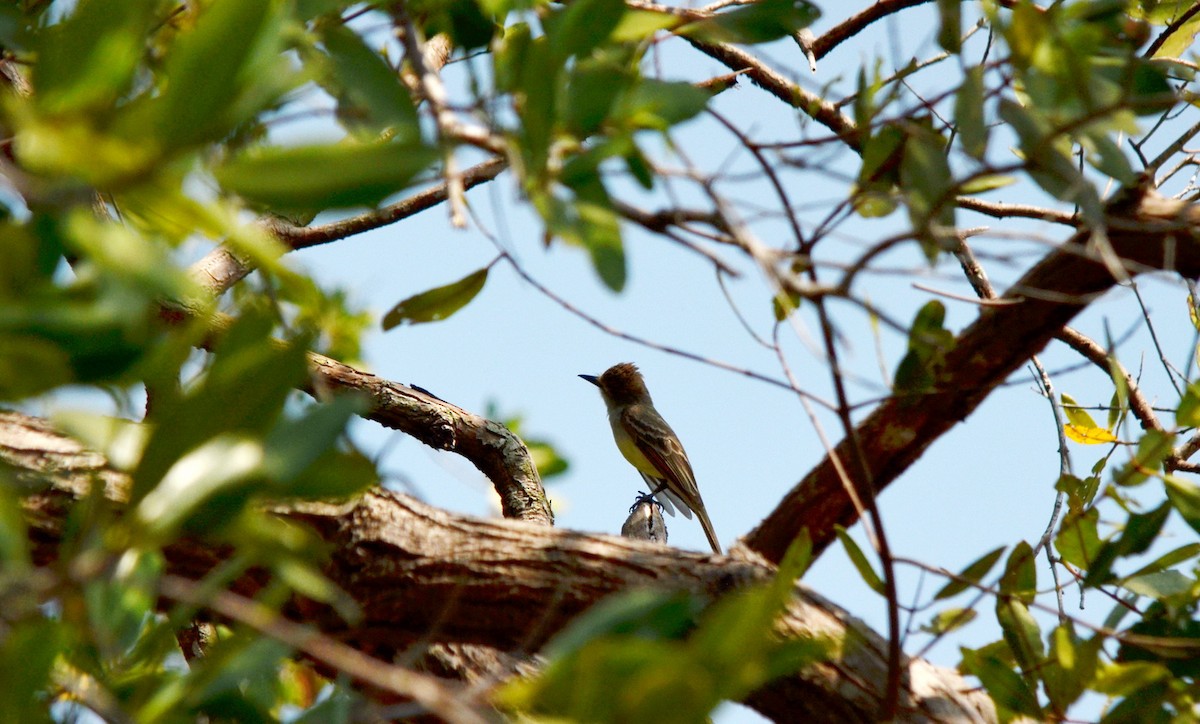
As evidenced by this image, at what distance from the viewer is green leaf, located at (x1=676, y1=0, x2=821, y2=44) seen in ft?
5.89

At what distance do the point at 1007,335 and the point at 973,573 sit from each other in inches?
21.0

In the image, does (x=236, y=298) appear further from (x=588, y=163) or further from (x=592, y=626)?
(x=592, y=626)

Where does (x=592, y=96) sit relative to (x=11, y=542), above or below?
above

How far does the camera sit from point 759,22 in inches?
71.4

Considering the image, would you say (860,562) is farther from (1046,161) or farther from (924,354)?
(1046,161)

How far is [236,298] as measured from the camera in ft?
12.0

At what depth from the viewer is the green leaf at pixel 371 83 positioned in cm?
133

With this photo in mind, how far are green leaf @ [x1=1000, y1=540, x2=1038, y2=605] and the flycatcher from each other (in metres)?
5.32

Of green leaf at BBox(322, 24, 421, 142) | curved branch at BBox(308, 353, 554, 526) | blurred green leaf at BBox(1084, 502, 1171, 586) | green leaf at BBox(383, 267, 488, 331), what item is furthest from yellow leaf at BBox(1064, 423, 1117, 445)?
green leaf at BBox(322, 24, 421, 142)

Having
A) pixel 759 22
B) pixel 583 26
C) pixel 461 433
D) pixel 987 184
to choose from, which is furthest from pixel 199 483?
pixel 461 433

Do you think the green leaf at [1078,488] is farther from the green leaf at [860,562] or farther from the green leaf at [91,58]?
the green leaf at [91,58]

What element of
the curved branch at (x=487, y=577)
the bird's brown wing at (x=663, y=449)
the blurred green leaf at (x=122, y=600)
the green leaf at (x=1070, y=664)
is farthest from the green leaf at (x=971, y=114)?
the bird's brown wing at (x=663, y=449)

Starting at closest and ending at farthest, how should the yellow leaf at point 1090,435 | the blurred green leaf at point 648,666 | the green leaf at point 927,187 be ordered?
1. the blurred green leaf at point 648,666
2. the green leaf at point 927,187
3. the yellow leaf at point 1090,435

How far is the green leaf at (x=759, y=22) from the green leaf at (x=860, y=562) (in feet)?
3.11
